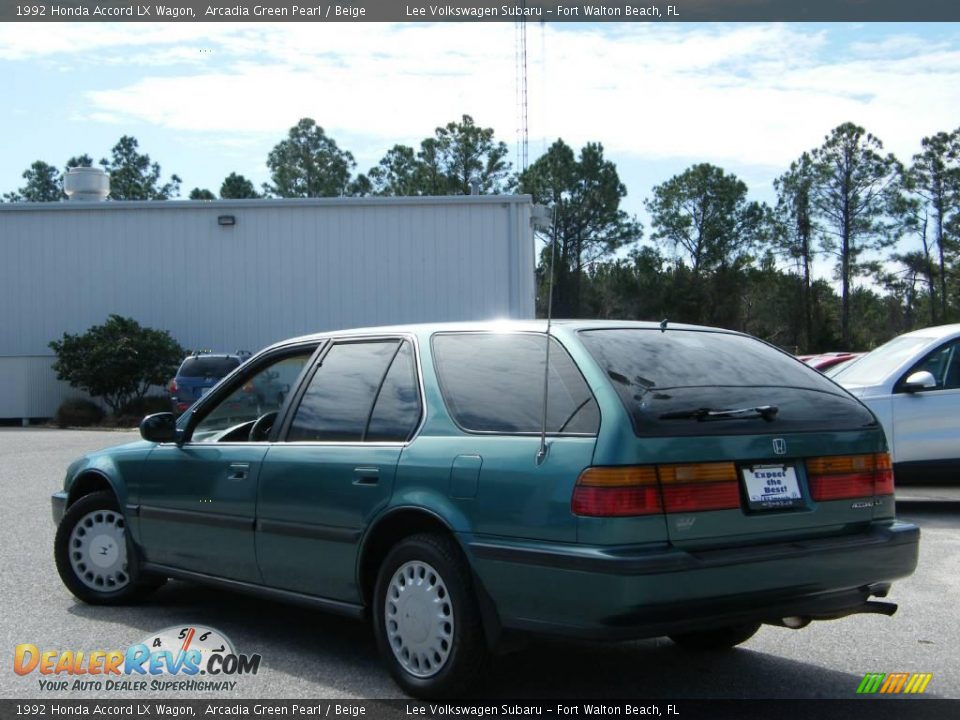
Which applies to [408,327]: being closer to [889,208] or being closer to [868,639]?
[868,639]

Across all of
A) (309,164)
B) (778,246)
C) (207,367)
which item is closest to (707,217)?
(778,246)

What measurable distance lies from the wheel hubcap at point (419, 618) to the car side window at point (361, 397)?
637 millimetres

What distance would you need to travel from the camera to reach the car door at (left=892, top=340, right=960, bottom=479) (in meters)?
10.2

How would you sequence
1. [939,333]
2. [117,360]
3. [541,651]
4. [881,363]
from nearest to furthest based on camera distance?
1. [541,651]
2. [939,333]
3. [881,363]
4. [117,360]

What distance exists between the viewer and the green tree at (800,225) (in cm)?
6006

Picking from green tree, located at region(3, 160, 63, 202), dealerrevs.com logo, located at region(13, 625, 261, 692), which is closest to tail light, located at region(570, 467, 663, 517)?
dealerrevs.com logo, located at region(13, 625, 261, 692)

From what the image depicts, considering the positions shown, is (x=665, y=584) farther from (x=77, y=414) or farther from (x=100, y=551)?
(x=77, y=414)

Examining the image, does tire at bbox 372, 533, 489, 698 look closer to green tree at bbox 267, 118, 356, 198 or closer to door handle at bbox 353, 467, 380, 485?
door handle at bbox 353, 467, 380, 485

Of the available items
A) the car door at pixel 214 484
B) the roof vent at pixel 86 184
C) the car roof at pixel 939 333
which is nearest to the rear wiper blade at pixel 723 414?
the car door at pixel 214 484

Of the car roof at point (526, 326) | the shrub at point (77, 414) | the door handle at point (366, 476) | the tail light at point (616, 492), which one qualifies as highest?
the car roof at point (526, 326)

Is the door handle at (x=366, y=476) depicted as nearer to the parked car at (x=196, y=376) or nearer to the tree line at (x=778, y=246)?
the parked car at (x=196, y=376)

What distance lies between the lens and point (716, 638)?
5.54m

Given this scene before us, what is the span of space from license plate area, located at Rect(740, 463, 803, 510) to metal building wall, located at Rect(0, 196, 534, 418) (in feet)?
85.4

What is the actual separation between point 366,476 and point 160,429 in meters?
1.78
